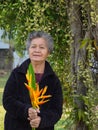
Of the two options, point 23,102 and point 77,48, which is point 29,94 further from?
point 77,48

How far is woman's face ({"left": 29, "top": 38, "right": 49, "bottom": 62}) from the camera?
2.72m

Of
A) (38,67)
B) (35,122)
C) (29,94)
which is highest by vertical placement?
(38,67)

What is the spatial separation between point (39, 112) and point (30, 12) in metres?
1.63

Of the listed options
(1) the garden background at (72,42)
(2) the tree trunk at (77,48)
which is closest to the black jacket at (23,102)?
(1) the garden background at (72,42)

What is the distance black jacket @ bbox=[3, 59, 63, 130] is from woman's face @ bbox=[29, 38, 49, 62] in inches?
3.8

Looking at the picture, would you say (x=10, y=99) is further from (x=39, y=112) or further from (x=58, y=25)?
(x=58, y=25)

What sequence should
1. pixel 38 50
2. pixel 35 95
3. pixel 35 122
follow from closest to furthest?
pixel 35 95 → pixel 35 122 → pixel 38 50

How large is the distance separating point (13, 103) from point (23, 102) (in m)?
0.07

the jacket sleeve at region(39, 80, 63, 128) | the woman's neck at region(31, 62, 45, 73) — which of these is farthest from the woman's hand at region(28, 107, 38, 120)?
the woman's neck at region(31, 62, 45, 73)

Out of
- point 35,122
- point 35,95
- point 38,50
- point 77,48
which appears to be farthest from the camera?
point 77,48

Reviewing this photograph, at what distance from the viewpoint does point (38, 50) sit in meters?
2.72

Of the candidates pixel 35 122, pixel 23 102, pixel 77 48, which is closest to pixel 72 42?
pixel 77 48

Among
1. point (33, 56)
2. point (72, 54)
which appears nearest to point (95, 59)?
point (72, 54)

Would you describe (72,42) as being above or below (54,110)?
above
